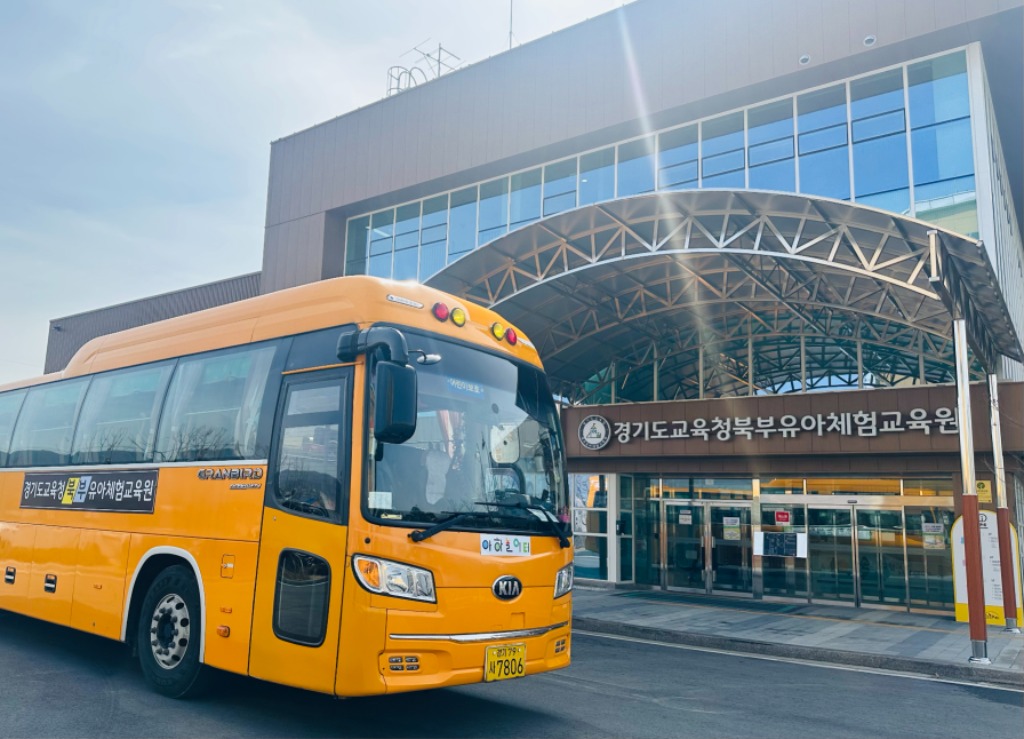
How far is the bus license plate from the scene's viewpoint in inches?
229

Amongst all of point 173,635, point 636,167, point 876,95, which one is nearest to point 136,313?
point 636,167

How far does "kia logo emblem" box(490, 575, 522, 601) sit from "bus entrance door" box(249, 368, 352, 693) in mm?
1207

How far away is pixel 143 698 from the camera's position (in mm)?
6723

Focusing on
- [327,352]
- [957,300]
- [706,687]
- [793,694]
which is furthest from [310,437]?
[957,300]

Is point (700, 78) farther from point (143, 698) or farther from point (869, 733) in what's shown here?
point (143, 698)

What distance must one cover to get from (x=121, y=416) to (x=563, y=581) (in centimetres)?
491

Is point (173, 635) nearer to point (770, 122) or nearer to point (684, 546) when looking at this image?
point (684, 546)

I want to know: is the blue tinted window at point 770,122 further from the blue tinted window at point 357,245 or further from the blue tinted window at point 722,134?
the blue tinted window at point 357,245

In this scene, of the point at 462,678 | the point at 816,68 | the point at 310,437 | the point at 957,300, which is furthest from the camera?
the point at 816,68

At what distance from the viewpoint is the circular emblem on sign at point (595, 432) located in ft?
67.8

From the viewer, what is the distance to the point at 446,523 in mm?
5742

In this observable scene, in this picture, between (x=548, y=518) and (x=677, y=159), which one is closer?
(x=548, y=518)

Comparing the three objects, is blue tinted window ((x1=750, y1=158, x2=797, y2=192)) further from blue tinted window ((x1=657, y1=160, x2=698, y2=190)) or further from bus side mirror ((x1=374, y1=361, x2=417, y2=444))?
bus side mirror ((x1=374, y1=361, x2=417, y2=444))

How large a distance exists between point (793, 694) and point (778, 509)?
10280mm
